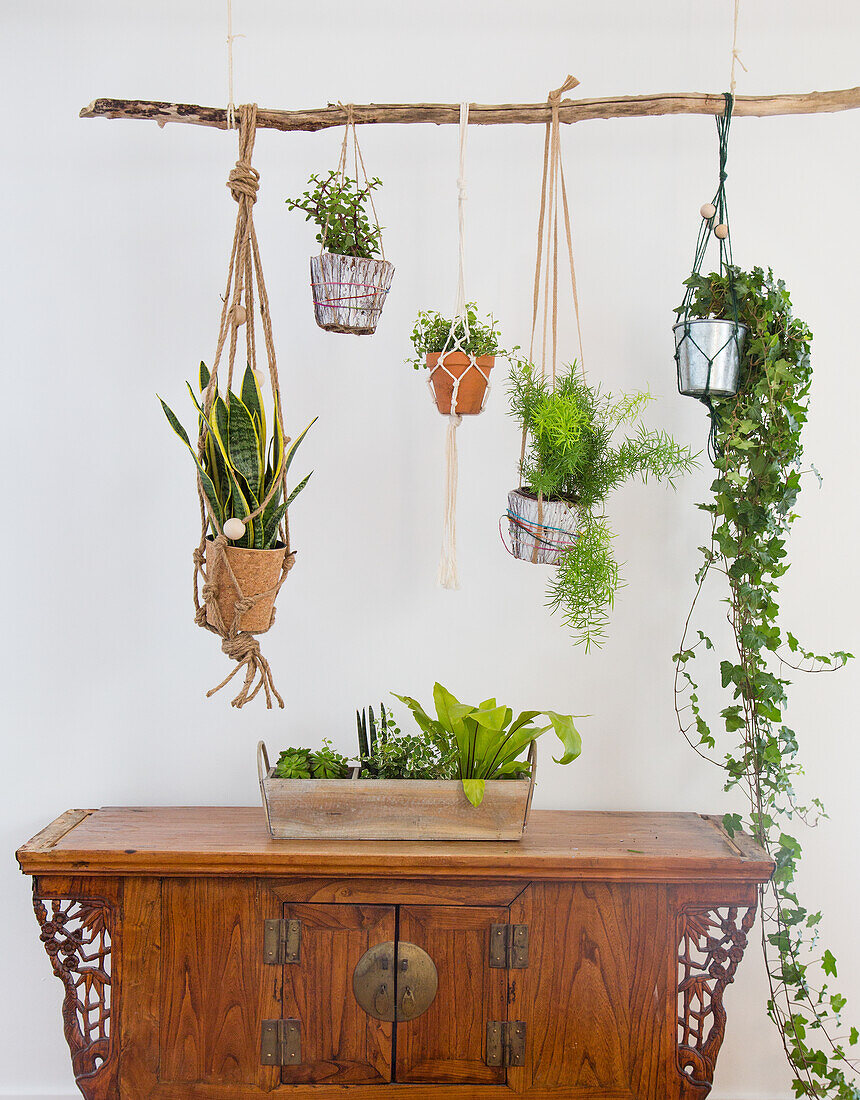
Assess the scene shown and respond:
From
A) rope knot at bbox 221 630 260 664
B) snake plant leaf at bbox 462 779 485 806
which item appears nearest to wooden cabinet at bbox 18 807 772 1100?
snake plant leaf at bbox 462 779 485 806

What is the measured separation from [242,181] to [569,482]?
961 millimetres

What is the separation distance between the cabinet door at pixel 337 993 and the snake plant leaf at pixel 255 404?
98 cm

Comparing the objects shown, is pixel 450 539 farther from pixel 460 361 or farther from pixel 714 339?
pixel 714 339

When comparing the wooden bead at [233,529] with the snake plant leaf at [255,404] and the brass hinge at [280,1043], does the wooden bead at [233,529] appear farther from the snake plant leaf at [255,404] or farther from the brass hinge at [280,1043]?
the brass hinge at [280,1043]

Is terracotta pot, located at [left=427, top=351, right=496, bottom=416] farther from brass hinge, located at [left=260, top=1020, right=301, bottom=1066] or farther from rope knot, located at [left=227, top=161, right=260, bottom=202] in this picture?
brass hinge, located at [left=260, top=1020, right=301, bottom=1066]

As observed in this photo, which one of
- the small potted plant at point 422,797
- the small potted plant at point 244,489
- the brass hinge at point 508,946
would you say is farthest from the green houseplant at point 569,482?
the brass hinge at point 508,946

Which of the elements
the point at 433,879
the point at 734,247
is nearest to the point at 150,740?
the point at 433,879

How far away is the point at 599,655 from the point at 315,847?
2.94 feet

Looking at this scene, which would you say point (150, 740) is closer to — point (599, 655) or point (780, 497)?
point (599, 655)

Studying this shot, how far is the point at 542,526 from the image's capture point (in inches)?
77.2

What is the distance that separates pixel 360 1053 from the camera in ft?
6.31

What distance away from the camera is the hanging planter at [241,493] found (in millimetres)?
1821

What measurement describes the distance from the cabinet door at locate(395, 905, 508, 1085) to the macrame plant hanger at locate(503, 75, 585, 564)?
2.61ft

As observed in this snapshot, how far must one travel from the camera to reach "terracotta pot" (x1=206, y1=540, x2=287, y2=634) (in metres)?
1.81
